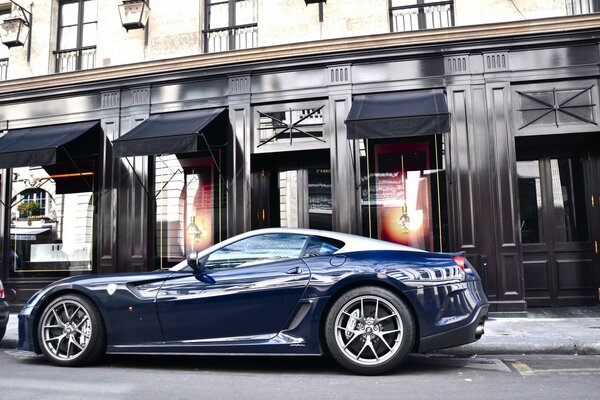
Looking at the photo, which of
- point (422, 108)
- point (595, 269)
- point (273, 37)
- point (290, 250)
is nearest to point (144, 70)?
point (273, 37)

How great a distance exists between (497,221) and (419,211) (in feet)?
4.29

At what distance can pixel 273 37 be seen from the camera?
10094mm

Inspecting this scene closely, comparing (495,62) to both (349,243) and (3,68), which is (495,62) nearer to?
(349,243)

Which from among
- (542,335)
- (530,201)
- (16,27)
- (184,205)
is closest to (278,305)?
(542,335)

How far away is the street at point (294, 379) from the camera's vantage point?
4188mm

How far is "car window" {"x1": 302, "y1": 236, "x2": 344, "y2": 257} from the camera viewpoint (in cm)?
503

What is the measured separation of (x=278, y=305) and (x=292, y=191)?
555 cm

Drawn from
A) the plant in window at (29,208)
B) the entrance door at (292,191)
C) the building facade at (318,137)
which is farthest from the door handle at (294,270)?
the plant in window at (29,208)

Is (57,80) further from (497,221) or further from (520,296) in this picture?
(520,296)

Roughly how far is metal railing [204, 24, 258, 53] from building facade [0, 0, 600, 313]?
3 centimetres

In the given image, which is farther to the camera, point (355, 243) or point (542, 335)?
point (542, 335)

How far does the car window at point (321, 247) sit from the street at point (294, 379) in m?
1.11

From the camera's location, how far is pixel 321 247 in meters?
5.06

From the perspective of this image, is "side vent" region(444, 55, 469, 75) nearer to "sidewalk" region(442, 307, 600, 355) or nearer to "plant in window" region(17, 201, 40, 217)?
"sidewalk" region(442, 307, 600, 355)
